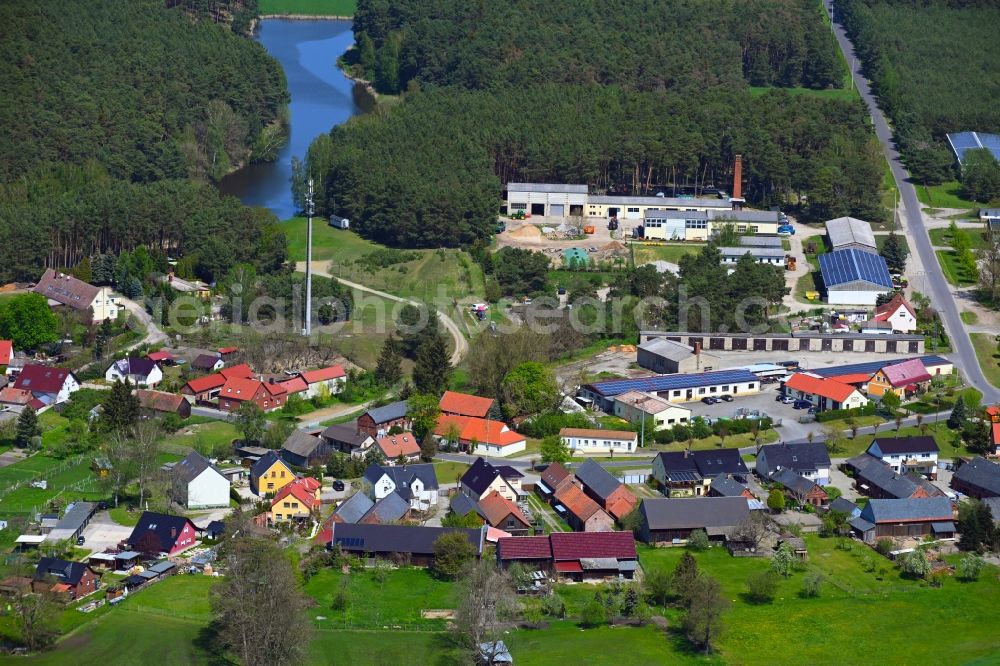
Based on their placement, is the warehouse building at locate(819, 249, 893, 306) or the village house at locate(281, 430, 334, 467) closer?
the village house at locate(281, 430, 334, 467)

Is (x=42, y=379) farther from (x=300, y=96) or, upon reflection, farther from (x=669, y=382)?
(x=300, y=96)

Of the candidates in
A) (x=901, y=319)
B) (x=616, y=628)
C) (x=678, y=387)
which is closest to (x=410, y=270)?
(x=678, y=387)

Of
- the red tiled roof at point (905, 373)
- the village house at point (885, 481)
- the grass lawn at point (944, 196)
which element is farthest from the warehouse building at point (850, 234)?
the village house at point (885, 481)

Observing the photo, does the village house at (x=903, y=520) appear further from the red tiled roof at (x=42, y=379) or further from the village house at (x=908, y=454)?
the red tiled roof at (x=42, y=379)

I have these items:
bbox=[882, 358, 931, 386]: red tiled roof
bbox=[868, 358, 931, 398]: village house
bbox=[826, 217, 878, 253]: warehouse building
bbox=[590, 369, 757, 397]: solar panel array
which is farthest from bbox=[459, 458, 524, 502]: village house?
bbox=[826, 217, 878, 253]: warehouse building

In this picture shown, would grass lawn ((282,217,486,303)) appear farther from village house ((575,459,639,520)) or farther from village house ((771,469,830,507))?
village house ((771,469,830,507))

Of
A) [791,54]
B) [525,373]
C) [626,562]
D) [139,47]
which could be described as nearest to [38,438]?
[525,373]

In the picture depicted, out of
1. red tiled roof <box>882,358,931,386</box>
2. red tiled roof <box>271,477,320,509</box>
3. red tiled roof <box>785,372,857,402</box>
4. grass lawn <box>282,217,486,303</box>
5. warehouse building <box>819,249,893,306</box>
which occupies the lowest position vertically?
red tiled roof <box>271,477,320,509</box>
